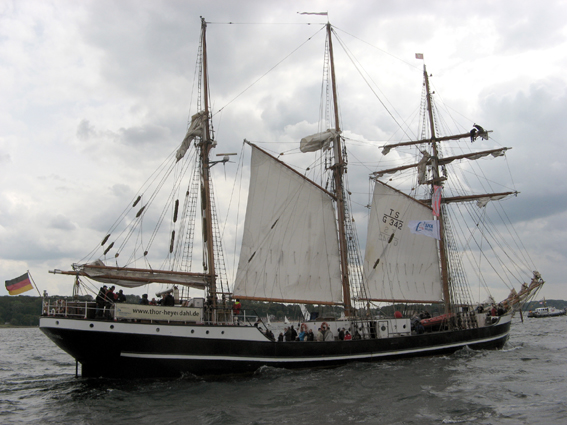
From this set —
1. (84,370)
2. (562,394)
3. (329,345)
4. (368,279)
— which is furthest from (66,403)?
(368,279)

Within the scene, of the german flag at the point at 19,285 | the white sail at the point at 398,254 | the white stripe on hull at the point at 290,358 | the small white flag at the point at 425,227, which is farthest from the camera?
the white sail at the point at 398,254

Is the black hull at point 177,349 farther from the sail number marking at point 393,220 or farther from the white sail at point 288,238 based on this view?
the sail number marking at point 393,220

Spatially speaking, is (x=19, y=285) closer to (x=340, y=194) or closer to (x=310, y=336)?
(x=310, y=336)

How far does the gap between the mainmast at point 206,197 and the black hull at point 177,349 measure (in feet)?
9.81

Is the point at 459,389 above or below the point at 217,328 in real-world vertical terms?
below

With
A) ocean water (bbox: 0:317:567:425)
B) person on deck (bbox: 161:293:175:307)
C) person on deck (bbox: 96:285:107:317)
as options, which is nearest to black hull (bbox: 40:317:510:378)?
ocean water (bbox: 0:317:567:425)

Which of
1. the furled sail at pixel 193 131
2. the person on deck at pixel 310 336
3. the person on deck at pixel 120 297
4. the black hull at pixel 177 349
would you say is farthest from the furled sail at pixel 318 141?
the person on deck at pixel 120 297

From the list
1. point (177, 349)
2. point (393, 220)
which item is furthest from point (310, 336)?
point (393, 220)

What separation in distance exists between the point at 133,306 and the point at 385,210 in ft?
82.0

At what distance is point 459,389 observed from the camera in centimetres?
2105

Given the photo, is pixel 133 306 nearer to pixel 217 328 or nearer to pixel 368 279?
pixel 217 328

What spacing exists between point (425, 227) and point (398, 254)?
11.3 feet

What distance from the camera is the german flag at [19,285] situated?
22594 mm

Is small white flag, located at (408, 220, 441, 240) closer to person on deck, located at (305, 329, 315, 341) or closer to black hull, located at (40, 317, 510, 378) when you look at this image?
black hull, located at (40, 317, 510, 378)
